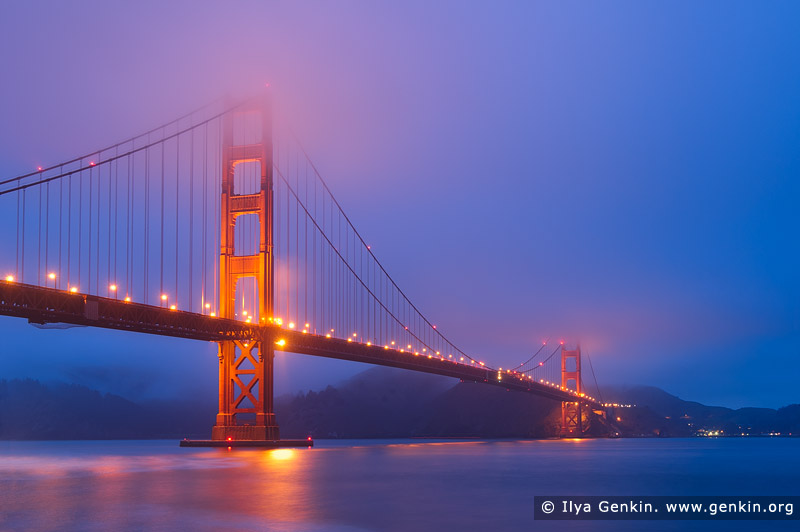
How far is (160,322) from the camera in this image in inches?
1875

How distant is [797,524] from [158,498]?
499 inches

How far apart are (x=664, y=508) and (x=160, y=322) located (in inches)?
1324

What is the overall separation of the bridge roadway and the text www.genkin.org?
2696 cm

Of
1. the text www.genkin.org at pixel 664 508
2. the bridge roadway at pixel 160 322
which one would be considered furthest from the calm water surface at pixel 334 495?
the bridge roadway at pixel 160 322

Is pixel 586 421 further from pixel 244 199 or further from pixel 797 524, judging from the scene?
pixel 797 524

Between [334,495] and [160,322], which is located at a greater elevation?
[160,322]

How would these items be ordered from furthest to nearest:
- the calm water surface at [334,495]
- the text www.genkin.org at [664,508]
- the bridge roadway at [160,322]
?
the bridge roadway at [160,322], the text www.genkin.org at [664,508], the calm water surface at [334,495]

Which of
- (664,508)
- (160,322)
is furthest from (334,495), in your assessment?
(160,322)

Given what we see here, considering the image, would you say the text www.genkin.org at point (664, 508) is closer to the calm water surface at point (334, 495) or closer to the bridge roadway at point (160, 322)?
the calm water surface at point (334, 495)

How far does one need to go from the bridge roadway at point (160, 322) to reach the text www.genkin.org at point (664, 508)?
27.0 metres

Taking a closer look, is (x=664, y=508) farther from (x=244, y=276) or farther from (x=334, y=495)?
(x=244, y=276)

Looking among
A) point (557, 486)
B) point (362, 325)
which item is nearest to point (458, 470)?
point (557, 486)

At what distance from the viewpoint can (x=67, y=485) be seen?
25.2 meters

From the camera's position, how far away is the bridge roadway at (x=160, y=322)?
40000mm
